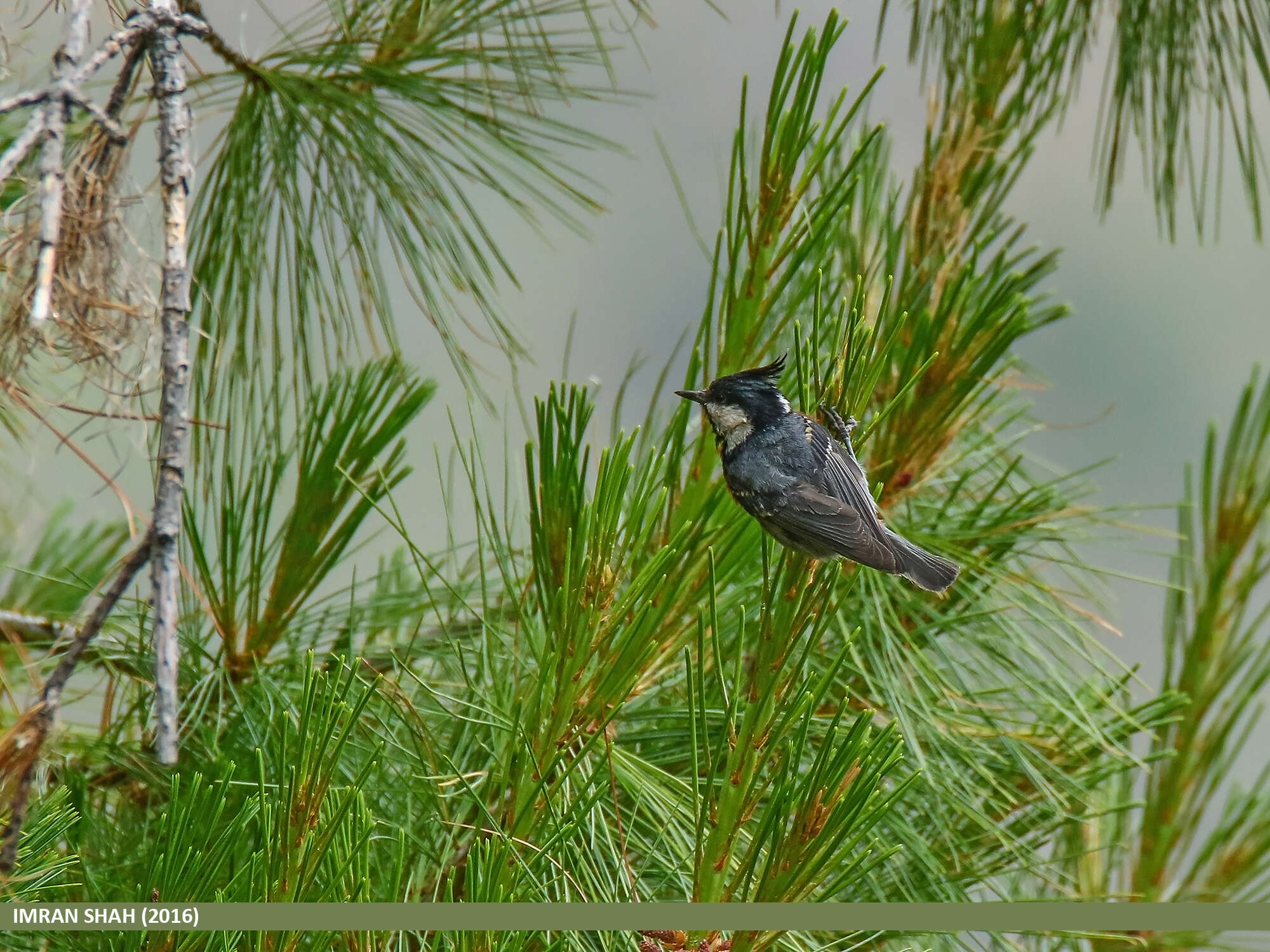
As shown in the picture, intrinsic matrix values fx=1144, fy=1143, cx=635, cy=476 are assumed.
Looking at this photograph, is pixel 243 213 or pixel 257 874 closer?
pixel 257 874

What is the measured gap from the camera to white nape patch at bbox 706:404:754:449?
1.88ft

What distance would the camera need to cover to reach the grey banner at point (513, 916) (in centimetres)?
45

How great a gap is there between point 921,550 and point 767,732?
7.1 inches

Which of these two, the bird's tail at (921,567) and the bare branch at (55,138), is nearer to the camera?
the bare branch at (55,138)

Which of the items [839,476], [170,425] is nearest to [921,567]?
[839,476]

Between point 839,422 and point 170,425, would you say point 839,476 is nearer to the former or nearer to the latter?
point 839,422

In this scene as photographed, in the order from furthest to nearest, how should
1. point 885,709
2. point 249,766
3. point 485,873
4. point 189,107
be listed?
point 885,709 < point 249,766 < point 189,107 < point 485,873

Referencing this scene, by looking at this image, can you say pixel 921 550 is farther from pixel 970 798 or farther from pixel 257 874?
pixel 257 874

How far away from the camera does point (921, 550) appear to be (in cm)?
60

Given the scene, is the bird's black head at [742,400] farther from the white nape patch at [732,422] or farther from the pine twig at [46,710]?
the pine twig at [46,710]

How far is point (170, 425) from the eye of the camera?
0.51m

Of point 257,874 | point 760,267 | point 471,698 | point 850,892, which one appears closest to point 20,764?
point 257,874

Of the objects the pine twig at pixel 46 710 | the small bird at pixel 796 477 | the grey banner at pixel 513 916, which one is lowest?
the grey banner at pixel 513 916

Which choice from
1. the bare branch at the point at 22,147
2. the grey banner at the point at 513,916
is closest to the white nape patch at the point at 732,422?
the grey banner at the point at 513,916
